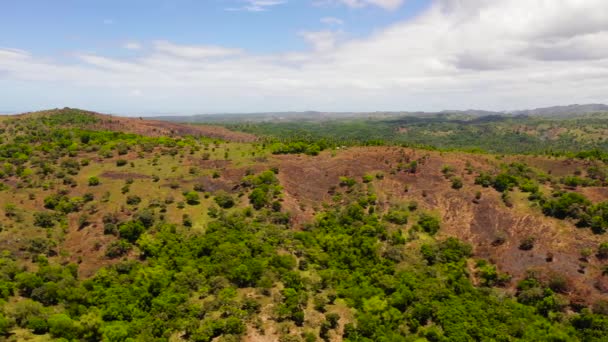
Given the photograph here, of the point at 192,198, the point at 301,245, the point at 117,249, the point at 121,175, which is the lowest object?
the point at 301,245

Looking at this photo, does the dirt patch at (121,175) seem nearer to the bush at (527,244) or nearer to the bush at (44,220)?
the bush at (44,220)

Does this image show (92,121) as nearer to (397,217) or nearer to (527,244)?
(397,217)

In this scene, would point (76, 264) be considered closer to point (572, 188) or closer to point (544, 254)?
point (544, 254)

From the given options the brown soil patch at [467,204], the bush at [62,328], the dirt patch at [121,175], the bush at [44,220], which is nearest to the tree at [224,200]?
the brown soil patch at [467,204]

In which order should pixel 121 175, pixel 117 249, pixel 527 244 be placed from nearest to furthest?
pixel 117 249 < pixel 527 244 < pixel 121 175

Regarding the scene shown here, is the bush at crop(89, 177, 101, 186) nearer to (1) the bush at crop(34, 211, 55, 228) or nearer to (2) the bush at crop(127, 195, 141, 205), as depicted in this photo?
(2) the bush at crop(127, 195, 141, 205)

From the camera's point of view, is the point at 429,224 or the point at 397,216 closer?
the point at 429,224

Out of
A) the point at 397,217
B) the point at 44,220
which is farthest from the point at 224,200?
the point at 397,217

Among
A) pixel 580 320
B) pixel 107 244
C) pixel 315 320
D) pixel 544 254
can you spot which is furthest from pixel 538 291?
pixel 107 244
